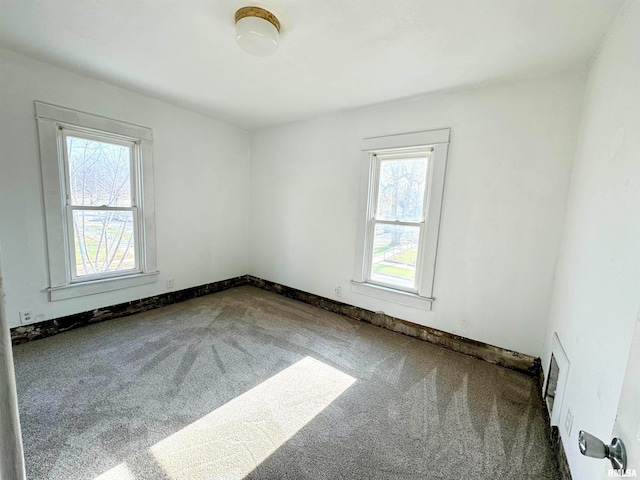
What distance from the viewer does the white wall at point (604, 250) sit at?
40.5 inches

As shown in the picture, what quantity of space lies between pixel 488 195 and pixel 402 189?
0.81 metres

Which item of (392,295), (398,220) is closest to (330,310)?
(392,295)

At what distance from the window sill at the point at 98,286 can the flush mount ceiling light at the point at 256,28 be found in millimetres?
2749

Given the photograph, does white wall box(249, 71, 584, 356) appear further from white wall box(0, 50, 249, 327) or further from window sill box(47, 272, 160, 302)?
window sill box(47, 272, 160, 302)

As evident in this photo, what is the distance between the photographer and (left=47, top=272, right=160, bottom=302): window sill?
2.56m

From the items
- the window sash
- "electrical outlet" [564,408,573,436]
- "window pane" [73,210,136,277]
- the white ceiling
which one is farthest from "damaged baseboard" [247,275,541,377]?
the white ceiling

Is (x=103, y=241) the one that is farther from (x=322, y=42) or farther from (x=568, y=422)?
(x=568, y=422)

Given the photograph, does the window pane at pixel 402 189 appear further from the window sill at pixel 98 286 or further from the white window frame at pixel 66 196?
the window sill at pixel 98 286

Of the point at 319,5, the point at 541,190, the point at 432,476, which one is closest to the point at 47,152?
the point at 319,5

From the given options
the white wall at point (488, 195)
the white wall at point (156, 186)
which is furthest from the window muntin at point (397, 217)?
the white wall at point (156, 186)

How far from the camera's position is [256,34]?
1.59 meters

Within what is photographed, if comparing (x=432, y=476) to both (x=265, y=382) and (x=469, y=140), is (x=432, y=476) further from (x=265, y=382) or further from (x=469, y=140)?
(x=469, y=140)

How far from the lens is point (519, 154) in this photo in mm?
2195

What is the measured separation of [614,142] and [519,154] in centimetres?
96
